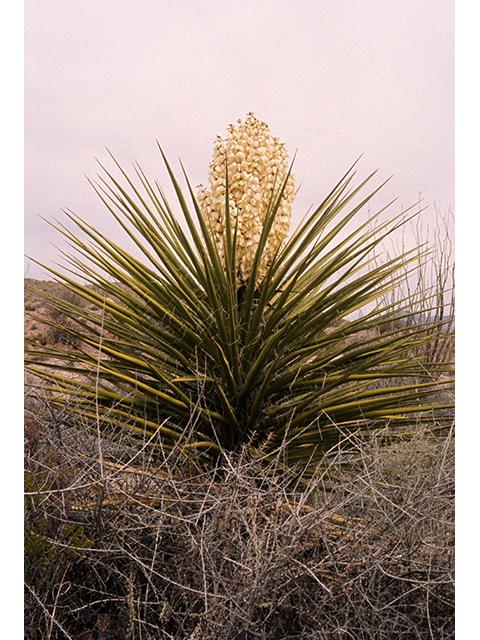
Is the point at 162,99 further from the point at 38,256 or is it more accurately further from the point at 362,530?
the point at 362,530

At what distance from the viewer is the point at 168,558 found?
4.39 feet

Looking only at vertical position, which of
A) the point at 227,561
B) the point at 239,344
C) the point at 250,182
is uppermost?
the point at 250,182

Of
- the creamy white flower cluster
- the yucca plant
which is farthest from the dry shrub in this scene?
the creamy white flower cluster

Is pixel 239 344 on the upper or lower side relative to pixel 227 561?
upper

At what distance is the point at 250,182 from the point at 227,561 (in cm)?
130

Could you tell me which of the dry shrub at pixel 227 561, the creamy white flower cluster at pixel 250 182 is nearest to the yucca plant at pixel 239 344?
the creamy white flower cluster at pixel 250 182

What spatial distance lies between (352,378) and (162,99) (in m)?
1.48

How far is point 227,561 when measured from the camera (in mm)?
1231

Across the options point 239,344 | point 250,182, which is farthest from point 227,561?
point 250,182

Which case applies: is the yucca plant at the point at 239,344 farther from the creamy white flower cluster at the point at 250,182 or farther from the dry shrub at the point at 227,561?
the dry shrub at the point at 227,561

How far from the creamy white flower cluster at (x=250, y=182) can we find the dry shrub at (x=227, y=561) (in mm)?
920

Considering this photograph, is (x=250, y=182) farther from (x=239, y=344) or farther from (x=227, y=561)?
(x=227, y=561)

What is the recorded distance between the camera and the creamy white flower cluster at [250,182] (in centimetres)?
180

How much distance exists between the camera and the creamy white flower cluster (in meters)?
1.80
